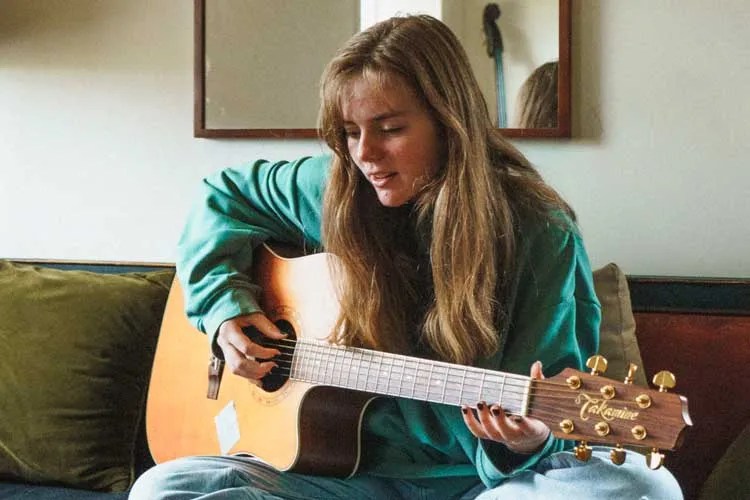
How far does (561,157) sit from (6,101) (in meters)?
1.25

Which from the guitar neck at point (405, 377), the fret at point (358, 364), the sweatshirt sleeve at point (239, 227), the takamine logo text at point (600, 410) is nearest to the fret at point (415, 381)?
the guitar neck at point (405, 377)

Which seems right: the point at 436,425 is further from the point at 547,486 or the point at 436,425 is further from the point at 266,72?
the point at 266,72

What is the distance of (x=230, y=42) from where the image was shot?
204cm

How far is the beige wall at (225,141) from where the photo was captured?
1764 millimetres

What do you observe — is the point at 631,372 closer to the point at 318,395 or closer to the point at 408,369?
the point at 408,369

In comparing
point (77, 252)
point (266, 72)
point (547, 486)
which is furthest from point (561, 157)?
point (77, 252)

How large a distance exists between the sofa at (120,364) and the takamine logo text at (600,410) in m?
0.48

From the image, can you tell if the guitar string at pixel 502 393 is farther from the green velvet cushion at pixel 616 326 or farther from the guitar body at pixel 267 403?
the green velvet cushion at pixel 616 326

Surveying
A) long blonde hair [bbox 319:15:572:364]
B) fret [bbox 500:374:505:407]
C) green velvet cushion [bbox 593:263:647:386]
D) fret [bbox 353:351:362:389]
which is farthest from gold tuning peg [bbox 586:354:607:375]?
green velvet cushion [bbox 593:263:647:386]

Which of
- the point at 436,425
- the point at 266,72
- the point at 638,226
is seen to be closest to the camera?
the point at 436,425

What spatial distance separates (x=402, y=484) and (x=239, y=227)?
52 cm

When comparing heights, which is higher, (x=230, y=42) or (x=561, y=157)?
(x=230, y=42)

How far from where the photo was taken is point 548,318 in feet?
4.34

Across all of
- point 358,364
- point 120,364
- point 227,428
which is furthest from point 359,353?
point 120,364
